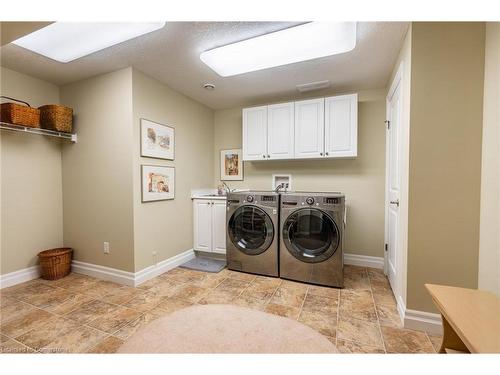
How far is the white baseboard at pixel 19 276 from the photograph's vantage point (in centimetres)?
237

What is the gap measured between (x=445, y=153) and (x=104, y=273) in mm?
3534

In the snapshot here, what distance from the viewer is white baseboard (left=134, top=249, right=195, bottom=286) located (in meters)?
2.49

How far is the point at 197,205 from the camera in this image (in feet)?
10.8

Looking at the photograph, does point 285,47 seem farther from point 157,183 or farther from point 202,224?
point 202,224

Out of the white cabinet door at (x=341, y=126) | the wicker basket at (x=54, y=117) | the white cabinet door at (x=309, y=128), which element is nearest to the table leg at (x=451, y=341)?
the white cabinet door at (x=341, y=126)

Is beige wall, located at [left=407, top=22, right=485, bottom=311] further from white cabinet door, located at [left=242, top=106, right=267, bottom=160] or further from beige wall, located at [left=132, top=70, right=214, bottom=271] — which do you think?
beige wall, located at [left=132, top=70, right=214, bottom=271]

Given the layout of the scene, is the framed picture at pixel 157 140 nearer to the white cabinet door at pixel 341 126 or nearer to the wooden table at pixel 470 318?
the white cabinet door at pixel 341 126

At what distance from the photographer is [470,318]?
2.92 ft

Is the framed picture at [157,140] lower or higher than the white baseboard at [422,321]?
higher

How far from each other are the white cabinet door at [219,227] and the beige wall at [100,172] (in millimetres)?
1091

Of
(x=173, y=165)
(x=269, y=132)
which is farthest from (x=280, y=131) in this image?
(x=173, y=165)

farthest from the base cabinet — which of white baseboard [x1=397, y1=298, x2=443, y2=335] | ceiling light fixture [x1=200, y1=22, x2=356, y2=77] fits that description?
white baseboard [x1=397, y1=298, x2=443, y2=335]
